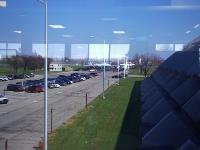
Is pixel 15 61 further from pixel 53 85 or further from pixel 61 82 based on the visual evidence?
pixel 61 82

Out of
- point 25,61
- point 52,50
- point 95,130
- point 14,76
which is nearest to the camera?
point 95,130

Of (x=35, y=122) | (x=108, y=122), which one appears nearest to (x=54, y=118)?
(x=35, y=122)

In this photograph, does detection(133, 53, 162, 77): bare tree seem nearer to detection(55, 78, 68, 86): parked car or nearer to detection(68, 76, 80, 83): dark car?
detection(55, 78, 68, 86): parked car

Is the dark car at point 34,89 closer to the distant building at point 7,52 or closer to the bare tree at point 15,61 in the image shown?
the distant building at point 7,52

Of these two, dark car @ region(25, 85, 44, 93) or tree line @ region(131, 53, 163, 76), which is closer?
tree line @ region(131, 53, 163, 76)

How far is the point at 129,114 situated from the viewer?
21469 mm

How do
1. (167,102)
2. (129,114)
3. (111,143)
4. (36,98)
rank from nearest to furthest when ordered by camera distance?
(111,143) < (167,102) < (129,114) < (36,98)

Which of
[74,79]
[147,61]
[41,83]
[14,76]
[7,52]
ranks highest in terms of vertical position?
[7,52]

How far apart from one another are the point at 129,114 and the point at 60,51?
14.7 meters

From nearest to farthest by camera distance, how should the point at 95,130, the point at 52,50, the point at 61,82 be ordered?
the point at 95,130
the point at 52,50
the point at 61,82

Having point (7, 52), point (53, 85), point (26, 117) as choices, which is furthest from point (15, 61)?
point (26, 117)

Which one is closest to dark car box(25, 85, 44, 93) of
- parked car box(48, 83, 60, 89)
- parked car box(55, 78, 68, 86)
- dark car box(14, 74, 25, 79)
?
parked car box(48, 83, 60, 89)

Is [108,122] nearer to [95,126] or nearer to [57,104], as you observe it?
[95,126]

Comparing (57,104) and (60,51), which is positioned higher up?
(60,51)
